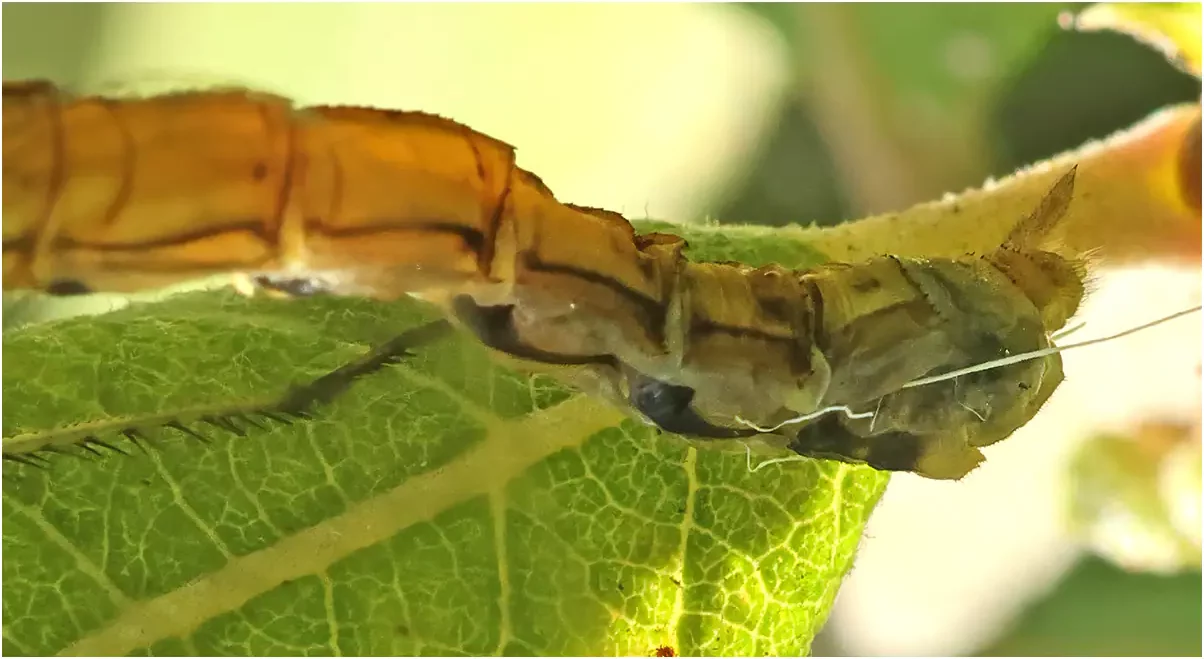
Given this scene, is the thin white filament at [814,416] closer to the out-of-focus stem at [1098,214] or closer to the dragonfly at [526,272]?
the dragonfly at [526,272]

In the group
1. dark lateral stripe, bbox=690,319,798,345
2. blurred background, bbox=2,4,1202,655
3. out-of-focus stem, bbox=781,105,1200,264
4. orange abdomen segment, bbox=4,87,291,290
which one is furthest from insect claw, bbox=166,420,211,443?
blurred background, bbox=2,4,1202,655

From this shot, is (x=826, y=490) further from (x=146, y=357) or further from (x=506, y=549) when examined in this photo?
(x=146, y=357)

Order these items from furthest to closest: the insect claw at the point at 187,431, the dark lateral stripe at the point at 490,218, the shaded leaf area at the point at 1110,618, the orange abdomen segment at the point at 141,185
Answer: the shaded leaf area at the point at 1110,618 → the insect claw at the point at 187,431 → the dark lateral stripe at the point at 490,218 → the orange abdomen segment at the point at 141,185

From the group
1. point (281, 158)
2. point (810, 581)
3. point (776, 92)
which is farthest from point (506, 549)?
point (776, 92)

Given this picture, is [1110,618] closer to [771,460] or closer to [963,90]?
[963,90]

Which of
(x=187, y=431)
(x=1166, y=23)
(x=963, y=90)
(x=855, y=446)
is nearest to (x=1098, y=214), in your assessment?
(x=1166, y=23)

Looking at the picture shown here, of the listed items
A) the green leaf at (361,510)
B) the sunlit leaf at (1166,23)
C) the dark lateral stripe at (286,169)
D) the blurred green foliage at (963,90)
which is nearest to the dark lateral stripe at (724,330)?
the green leaf at (361,510)

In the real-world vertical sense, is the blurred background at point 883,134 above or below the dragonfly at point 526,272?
above

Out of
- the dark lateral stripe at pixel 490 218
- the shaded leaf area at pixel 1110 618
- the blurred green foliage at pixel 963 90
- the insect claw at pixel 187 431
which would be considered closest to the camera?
the dark lateral stripe at pixel 490 218
